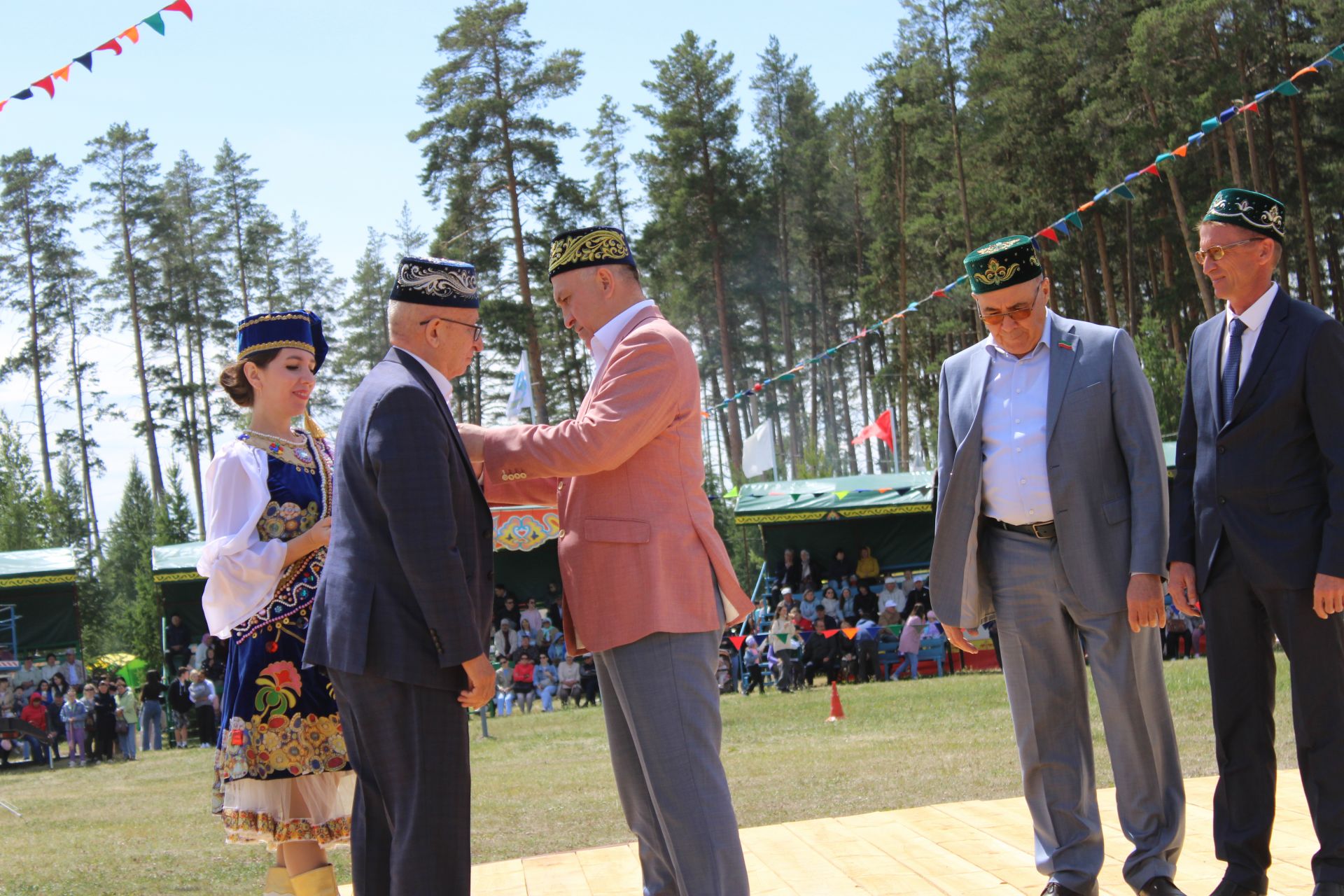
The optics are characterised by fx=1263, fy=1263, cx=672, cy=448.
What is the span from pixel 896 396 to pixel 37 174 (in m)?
27.7

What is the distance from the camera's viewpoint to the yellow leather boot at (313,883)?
3.40 metres

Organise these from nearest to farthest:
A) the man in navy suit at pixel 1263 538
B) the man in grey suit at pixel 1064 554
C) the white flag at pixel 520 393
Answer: the man in navy suit at pixel 1263 538, the man in grey suit at pixel 1064 554, the white flag at pixel 520 393

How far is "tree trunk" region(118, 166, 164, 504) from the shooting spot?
3691cm

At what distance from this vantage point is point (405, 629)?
2582mm

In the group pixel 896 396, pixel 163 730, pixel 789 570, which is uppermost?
pixel 896 396

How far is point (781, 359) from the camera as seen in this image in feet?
146

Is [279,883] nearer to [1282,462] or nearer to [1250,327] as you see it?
[1282,462]

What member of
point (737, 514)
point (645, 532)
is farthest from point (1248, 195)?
point (737, 514)

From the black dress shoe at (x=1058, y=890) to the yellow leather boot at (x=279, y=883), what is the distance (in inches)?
79.4

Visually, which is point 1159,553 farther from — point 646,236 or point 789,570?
point 646,236

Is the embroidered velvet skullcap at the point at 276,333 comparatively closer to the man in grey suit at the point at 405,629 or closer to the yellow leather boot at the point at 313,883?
the man in grey suit at the point at 405,629

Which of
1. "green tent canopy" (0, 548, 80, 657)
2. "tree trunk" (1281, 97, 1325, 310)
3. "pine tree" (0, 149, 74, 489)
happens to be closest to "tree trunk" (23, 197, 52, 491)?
"pine tree" (0, 149, 74, 489)

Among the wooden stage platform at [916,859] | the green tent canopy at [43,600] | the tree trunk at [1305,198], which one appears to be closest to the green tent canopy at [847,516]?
the tree trunk at [1305,198]

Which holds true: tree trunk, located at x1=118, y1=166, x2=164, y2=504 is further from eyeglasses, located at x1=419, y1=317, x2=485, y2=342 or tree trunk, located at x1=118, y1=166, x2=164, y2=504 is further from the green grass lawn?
eyeglasses, located at x1=419, y1=317, x2=485, y2=342
